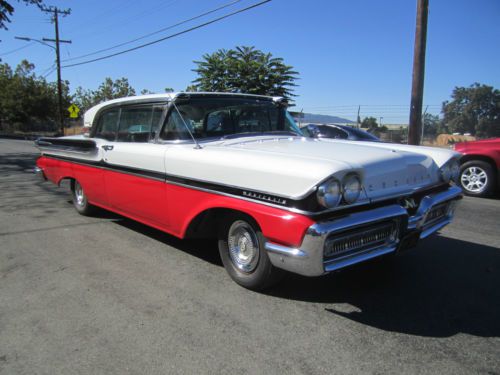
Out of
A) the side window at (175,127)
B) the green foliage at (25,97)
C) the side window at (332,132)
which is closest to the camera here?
the side window at (175,127)

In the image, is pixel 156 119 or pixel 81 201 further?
pixel 81 201

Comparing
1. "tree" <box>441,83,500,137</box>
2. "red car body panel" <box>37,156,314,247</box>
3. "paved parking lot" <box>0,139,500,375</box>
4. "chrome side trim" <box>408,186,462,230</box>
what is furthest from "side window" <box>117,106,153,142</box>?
"tree" <box>441,83,500,137</box>

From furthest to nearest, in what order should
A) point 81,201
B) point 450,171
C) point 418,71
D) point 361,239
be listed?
point 418,71 → point 81,201 → point 450,171 → point 361,239

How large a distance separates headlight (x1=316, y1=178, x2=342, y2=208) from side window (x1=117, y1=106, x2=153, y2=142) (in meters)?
2.29

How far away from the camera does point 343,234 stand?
2.74 metres

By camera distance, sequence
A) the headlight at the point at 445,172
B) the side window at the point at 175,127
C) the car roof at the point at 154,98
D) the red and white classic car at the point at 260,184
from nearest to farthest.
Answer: the red and white classic car at the point at 260,184
the headlight at the point at 445,172
the side window at the point at 175,127
the car roof at the point at 154,98

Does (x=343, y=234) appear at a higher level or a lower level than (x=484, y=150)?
lower

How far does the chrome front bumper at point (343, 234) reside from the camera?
262 centimetres

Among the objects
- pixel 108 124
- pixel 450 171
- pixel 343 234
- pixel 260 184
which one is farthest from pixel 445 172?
pixel 108 124

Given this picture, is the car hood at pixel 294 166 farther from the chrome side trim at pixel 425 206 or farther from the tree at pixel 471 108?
the tree at pixel 471 108

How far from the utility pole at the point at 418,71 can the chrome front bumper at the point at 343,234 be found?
29.0ft

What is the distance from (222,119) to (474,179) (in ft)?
20.6

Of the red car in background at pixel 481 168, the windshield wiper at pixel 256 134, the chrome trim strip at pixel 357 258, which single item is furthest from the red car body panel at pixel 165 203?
the red car in background at pixel 481 168

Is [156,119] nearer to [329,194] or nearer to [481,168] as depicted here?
[329,194]
